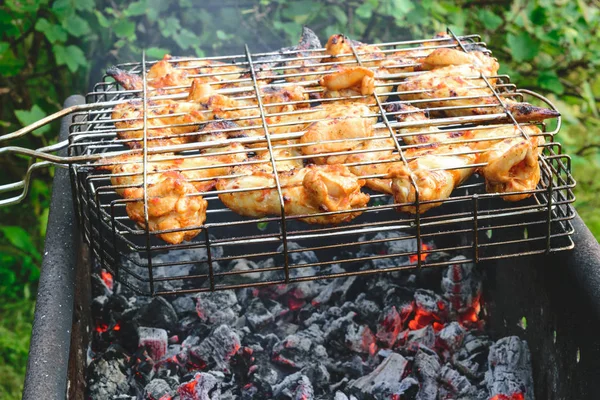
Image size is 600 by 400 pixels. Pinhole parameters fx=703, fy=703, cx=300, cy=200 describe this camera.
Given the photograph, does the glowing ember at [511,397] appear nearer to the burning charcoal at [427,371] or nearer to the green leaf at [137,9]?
the burning charcoal at [427,371]

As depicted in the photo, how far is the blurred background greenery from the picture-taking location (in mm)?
5039

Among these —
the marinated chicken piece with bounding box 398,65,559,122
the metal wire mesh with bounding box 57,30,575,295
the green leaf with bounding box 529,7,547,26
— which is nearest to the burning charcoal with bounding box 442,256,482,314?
the metal wire mesh with bounding box 57,30,575,295

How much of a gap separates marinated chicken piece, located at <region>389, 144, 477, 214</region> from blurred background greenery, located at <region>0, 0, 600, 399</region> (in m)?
2.45

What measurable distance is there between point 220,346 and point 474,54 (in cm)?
188

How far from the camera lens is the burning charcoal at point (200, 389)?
2.98 metres

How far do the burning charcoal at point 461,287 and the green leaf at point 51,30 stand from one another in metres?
3.10

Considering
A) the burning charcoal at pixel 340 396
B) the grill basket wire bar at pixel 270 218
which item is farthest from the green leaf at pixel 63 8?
the burning charcoal at pixel 340 396

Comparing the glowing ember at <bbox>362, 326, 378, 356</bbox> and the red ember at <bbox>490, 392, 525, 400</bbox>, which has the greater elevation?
the glowing ember at <bbox>362, 326, 378, 356</bbox>

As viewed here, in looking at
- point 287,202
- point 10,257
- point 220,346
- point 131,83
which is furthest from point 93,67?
point 287,202

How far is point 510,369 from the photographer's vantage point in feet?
10.0

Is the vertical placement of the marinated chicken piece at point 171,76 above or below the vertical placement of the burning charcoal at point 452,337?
above

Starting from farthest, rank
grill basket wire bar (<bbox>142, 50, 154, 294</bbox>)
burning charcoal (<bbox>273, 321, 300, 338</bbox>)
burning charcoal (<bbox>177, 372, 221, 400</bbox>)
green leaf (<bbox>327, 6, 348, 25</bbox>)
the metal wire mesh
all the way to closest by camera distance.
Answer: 1. green leaf (<bbox>327, 6, 348, 25</bbox>)
2. burning charcoal (<bbox>273, 321, 300, 338</bbox>)
3. burning charcoal (<bbox>177, 372, 221, 400</bbox>)
4. the metal wire mesh
5. grill basket wire bar (<bbox>142, 50, 154, 294</bbox>)

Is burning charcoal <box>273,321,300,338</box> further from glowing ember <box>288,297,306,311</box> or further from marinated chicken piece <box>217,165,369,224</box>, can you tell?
marinated chicken piece <box>217,165,369,224</box>

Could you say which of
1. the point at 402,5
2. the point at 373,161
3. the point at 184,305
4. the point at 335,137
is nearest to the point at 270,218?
the point at 373,161
